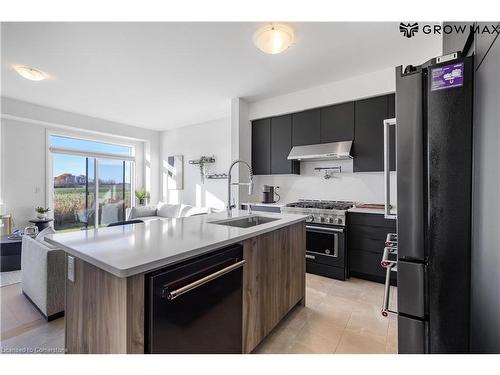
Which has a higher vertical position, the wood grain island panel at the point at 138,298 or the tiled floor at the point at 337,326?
the wood grain island panel at the point at 138,298

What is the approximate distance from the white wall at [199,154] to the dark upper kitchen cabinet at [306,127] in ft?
5.78

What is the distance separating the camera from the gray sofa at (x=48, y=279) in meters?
1.96

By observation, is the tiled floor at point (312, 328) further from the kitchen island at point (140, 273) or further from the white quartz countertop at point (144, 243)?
the white quartz countertop at point (144, 243)

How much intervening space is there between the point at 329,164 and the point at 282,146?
0.78 metres

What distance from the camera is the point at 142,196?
606 cm

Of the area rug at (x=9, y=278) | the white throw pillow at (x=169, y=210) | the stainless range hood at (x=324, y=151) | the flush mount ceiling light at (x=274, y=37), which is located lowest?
the area rug at (x=9, y=278)

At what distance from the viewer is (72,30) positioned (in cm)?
218

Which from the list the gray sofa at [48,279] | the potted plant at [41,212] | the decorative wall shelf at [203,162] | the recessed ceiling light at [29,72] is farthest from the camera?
the decorative wall shelf at [203,162]

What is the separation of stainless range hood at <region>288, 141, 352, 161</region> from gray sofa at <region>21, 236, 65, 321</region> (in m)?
2.94

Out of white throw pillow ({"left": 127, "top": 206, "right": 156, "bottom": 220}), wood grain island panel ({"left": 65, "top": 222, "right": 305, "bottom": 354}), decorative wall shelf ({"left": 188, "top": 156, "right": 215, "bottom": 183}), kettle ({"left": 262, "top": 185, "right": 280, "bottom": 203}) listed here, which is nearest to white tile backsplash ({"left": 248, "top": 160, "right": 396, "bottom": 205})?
kettle ({"left": 262, "top": 185, "right": 280, "bottom": 203})

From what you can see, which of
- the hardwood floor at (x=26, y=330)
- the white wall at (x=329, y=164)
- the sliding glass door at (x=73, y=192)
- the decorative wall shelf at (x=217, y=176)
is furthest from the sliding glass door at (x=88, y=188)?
the white wall at (x=329, y=164)

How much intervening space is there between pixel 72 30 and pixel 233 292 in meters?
2.70
